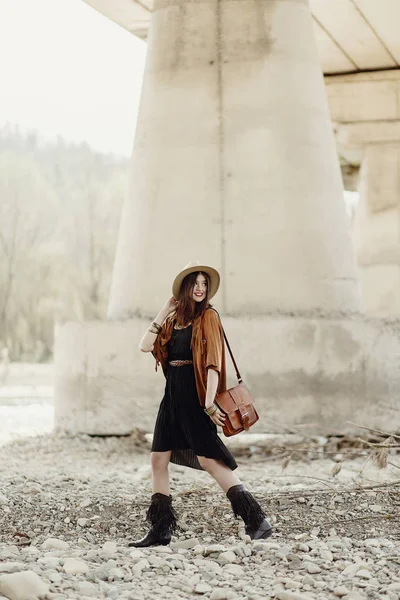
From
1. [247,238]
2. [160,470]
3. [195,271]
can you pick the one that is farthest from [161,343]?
[247,238]

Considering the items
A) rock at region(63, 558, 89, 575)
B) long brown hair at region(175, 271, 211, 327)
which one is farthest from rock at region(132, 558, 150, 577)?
long brown hair at region(175, 271, 211, 327)

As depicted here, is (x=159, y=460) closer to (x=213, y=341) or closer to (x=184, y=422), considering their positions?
(x=184, y=422)

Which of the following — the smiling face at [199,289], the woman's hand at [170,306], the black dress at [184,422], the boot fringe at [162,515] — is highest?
the smiling face at [199,289]

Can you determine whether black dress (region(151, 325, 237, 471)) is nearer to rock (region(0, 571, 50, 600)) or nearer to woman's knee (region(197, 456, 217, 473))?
woman's knee (region(197, 456, 217, 473))

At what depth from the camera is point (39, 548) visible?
18.3 ft

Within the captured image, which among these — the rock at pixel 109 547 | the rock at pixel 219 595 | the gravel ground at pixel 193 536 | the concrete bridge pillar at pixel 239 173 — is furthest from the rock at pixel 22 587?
the concrete bridge pillar at pixel 239 173

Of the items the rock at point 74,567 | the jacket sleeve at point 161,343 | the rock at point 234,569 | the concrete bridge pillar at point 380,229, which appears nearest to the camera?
the rock at point 74,567

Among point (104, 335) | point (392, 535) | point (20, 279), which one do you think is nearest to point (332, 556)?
point (392, 535)

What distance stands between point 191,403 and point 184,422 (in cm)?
11

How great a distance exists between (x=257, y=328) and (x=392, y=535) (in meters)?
3.71

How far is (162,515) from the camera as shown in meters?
5.72

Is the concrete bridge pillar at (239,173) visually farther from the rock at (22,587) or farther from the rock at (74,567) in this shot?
the rock at (22,587)

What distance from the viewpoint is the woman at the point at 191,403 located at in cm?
569

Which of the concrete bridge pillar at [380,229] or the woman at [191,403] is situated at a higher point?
the concrete bridge pillar at [380,229]
